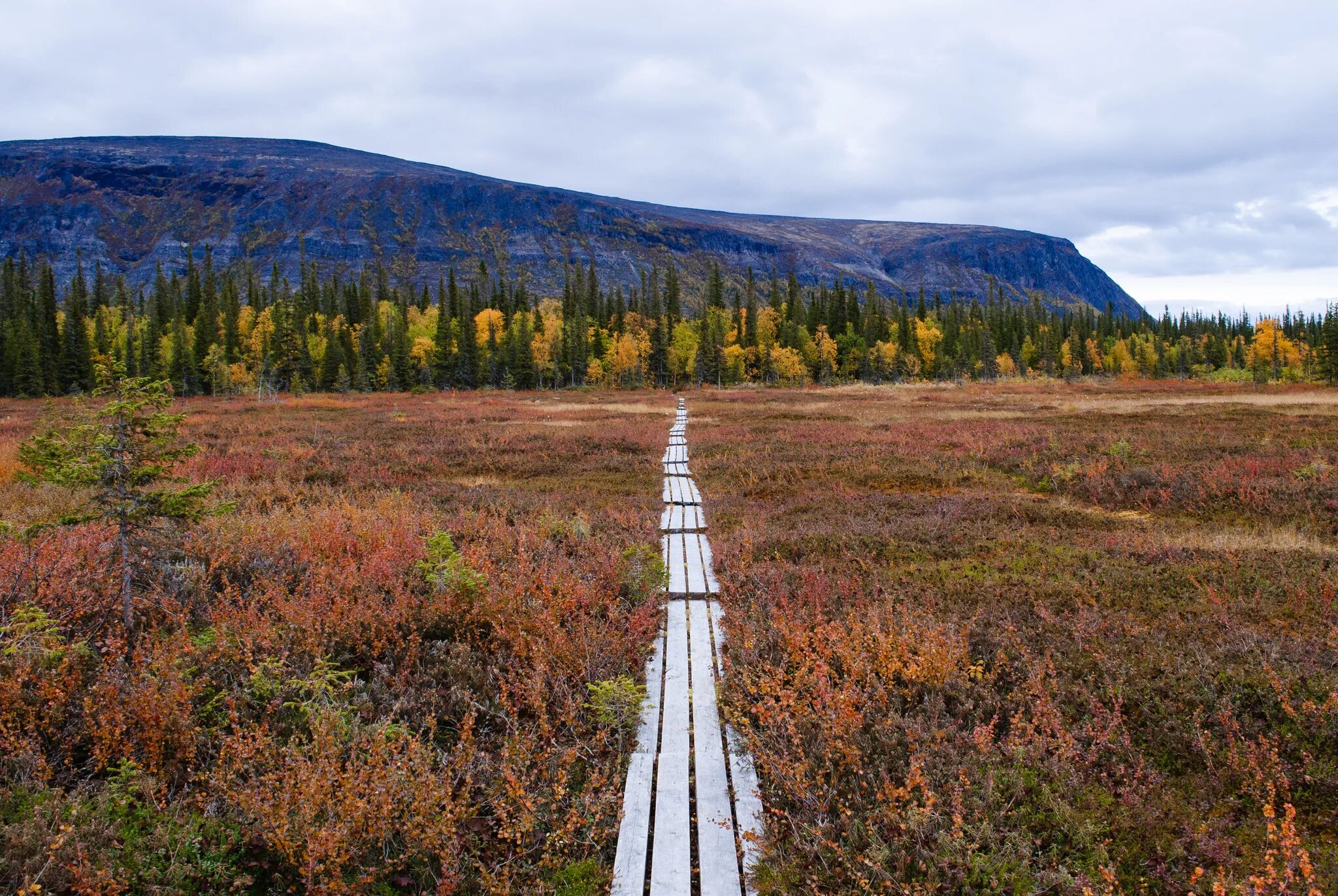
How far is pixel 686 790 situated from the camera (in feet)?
16.2

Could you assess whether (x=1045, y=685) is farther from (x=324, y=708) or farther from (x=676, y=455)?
(x=676, y=455)

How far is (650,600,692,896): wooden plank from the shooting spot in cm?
415

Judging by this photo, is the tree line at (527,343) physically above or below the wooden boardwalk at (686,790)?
above

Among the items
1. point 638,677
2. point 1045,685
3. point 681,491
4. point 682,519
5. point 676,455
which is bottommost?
point 638,677

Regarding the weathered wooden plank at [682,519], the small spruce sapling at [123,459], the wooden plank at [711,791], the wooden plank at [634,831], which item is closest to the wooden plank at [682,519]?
the weathered wooden plank at [682,519]

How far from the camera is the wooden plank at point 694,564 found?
9227 millimetres

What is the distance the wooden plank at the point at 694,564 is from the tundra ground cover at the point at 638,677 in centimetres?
46

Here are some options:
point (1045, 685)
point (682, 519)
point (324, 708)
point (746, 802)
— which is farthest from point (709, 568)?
point (324, 708)

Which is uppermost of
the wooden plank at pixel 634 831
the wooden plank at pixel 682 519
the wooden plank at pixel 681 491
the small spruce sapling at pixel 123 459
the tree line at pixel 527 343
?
the tree line at pixel 527 343

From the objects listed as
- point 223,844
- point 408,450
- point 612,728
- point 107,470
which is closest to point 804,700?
point 612,728

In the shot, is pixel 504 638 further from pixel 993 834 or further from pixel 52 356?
pixel 52 356

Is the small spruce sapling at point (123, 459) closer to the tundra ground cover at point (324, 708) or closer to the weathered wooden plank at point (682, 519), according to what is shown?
the tundra ground cover at point (324, 708)

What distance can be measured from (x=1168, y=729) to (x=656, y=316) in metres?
97.4

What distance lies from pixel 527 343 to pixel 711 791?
8659 centimetres
